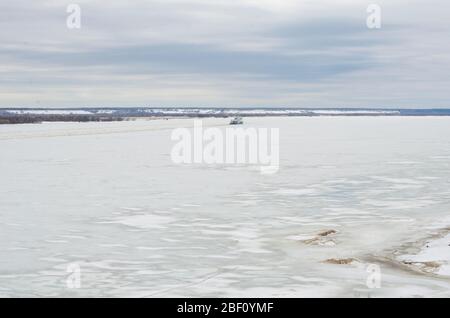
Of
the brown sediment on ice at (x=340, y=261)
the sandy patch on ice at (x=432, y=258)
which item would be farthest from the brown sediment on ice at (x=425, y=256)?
the brown sediment on ice at (x=340, y=261)

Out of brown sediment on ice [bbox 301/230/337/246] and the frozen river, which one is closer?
the frozen river

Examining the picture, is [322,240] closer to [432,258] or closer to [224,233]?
[224,233]

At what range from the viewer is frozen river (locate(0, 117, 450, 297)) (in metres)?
9.45

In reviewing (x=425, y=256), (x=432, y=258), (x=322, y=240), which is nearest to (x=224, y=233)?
(x=322, y=240)

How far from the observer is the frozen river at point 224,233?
31.0 feet

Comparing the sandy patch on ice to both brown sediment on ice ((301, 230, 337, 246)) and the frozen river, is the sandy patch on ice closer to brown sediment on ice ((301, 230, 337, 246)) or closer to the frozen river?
the frozen river

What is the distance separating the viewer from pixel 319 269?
10344mm

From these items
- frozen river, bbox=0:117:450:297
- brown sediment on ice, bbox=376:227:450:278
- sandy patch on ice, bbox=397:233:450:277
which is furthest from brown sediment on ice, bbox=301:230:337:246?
sandy patch on ice, bbox=397:233:450:277

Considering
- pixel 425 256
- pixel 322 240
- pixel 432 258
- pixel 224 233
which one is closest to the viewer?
pixel 432 258

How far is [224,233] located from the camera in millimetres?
13547
